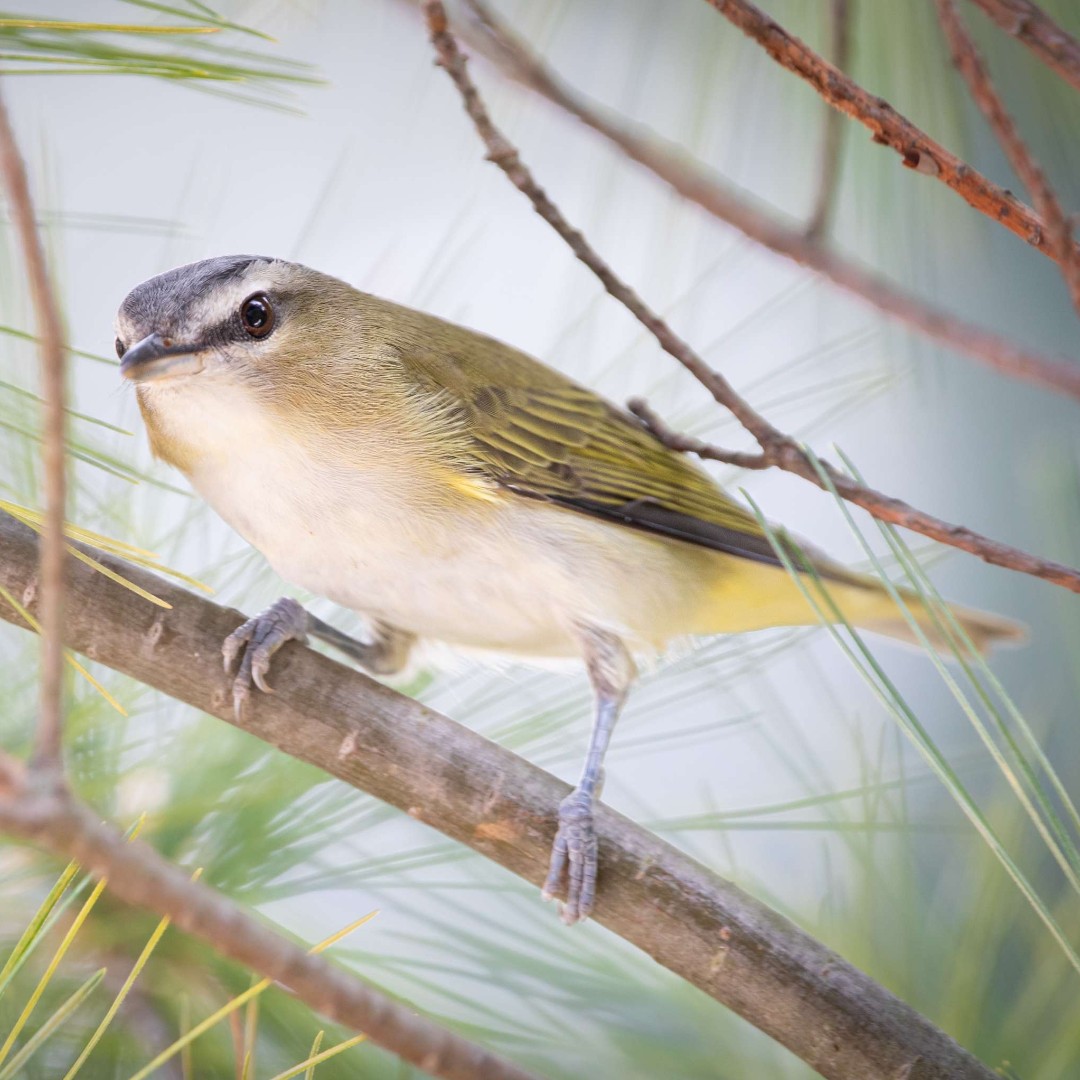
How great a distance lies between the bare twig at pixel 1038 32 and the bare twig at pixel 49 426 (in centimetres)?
49

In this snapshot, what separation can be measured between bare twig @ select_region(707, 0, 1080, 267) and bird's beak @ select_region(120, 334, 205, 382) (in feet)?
1.99

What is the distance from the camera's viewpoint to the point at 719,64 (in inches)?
55.5

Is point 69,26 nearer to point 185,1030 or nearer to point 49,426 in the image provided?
point 49,426

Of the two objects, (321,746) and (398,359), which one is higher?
(398,359)

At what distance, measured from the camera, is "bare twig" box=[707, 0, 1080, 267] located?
2.25 ft

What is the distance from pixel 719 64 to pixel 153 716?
0.94 m

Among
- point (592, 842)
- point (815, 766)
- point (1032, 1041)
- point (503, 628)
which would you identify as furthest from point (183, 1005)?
point (1032, 1041)

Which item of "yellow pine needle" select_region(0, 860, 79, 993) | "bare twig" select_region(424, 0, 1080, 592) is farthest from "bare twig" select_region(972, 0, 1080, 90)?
"yellow pine needle" select_region(0, 860, 79, 993)

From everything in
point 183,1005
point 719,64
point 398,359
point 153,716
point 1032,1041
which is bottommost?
point 183,1005

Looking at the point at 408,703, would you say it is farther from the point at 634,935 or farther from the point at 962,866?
the point at 962,866

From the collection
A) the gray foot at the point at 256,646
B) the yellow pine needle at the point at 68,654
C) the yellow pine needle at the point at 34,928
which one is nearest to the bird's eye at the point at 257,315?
the gray foot at the point at 256,646

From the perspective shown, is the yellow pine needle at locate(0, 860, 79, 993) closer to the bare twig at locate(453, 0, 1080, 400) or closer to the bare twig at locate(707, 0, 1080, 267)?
the bare twig at locate(707, 0, 1080, 267)

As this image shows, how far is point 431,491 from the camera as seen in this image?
1205 millimetres

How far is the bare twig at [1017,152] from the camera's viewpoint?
0.58m
